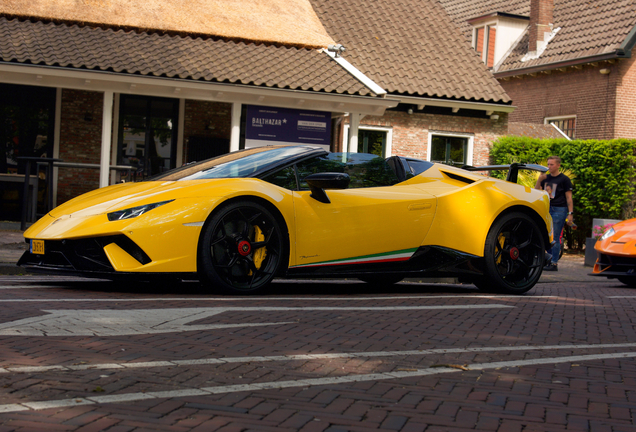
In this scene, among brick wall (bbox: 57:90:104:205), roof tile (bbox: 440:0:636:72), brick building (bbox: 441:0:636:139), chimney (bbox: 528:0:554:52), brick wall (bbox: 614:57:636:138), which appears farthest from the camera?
chimney (bbox: 528:0:554:52)

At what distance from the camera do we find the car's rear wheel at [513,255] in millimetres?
7543

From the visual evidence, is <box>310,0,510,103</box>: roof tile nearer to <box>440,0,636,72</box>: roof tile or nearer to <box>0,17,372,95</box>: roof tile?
<box>0,17,372,95</box>: roof tile

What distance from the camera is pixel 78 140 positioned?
17453 millimetres

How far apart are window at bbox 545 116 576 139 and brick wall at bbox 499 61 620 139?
239 millimetres

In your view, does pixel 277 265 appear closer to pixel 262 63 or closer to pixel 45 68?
pixel 45 68

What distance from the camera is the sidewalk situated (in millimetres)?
8336

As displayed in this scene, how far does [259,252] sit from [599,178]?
14.7 meters

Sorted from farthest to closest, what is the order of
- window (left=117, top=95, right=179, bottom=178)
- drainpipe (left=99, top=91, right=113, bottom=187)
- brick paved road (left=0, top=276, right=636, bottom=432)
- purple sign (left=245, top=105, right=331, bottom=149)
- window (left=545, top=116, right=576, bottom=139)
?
window (left=545, top=116, right=576, bottom=139) < window (left=117, top=95, right=179, bottom=178) < purple sign (left=245, top=105, right=331, bottom=149) < drainpipe (left=99, top=91, right=113, bottom=187) < brick paved road (left=0, top=276, right=636, bottom=432)

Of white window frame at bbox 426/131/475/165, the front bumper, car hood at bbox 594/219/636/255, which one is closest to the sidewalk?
the front bumper

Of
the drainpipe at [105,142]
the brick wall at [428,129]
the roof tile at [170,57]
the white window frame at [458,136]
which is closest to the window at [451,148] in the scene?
the white window frame at [458,136]

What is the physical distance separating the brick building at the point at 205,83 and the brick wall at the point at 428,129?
3cm

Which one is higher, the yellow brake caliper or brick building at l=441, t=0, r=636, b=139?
brick building at l=441, t=0, r=636, b=139

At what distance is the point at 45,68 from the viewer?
1388 cm

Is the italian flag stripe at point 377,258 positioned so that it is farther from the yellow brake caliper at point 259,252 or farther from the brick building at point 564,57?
the brick building at point 564,57
